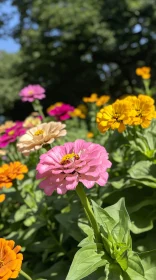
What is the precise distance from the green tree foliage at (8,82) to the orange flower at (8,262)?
32.3 feet

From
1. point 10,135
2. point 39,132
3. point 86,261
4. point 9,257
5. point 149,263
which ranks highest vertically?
point 39,132

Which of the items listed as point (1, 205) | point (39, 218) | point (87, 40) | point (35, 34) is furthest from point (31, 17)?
point (39, 218)

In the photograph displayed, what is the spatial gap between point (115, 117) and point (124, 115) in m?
0.04

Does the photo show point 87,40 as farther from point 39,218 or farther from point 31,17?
→ point 39,218

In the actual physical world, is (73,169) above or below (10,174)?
above

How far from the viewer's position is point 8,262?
1064mm

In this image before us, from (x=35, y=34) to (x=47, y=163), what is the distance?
9.68 meters

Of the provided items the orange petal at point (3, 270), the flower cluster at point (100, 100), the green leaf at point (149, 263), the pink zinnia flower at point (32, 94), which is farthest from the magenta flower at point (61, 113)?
the orange petal at point (3, 270)

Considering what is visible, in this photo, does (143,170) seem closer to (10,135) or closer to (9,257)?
(9,257)

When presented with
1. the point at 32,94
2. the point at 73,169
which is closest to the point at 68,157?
the point at 73,169

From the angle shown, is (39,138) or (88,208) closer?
(88,208)

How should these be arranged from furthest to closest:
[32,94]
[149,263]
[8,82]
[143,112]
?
[8,82] → [32,94] → [143,112] → [149,263]

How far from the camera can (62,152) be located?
121 cm

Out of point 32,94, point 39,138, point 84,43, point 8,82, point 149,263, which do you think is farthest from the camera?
point 8,82
